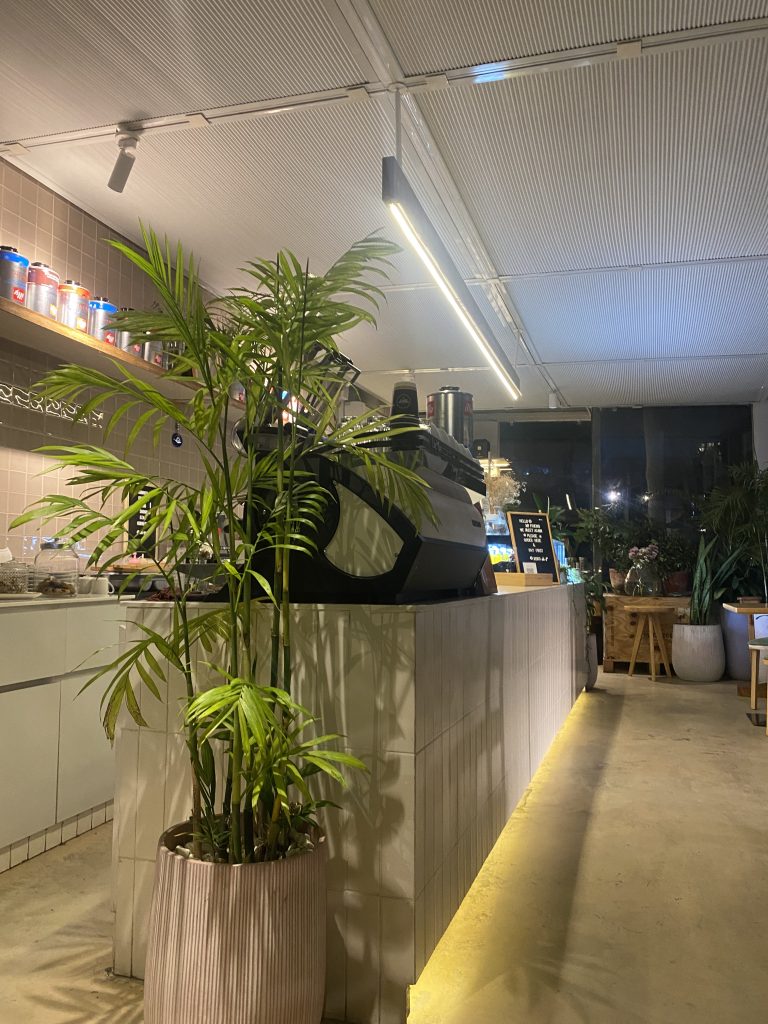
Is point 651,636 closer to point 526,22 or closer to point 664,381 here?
point 664,381

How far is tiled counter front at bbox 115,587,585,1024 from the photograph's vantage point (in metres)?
1.78

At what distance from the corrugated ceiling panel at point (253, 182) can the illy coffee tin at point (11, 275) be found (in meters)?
0.69

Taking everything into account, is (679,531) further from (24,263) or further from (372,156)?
(24,263)

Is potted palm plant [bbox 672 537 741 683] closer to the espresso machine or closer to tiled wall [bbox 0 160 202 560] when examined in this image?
tiled wall [bbox 0 160 202 560]

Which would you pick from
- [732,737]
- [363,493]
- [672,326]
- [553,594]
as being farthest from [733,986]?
[672,326]

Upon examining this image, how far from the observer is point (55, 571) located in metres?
3.39

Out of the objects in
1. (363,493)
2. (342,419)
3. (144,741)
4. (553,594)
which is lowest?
(144,741)

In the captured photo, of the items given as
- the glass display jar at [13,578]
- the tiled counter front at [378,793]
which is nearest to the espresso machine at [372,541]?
the tiled counter front at [378,793]

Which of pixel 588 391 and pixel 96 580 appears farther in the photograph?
pixel 588 391

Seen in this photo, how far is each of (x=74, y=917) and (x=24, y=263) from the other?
2570 mm

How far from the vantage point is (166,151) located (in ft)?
12.2

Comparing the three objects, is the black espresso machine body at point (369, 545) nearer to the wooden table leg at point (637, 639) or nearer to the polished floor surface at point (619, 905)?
the polished floor surface at point (619, 905)

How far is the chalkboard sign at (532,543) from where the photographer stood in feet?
16.9

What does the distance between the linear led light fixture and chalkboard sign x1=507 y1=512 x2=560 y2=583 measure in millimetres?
1228
